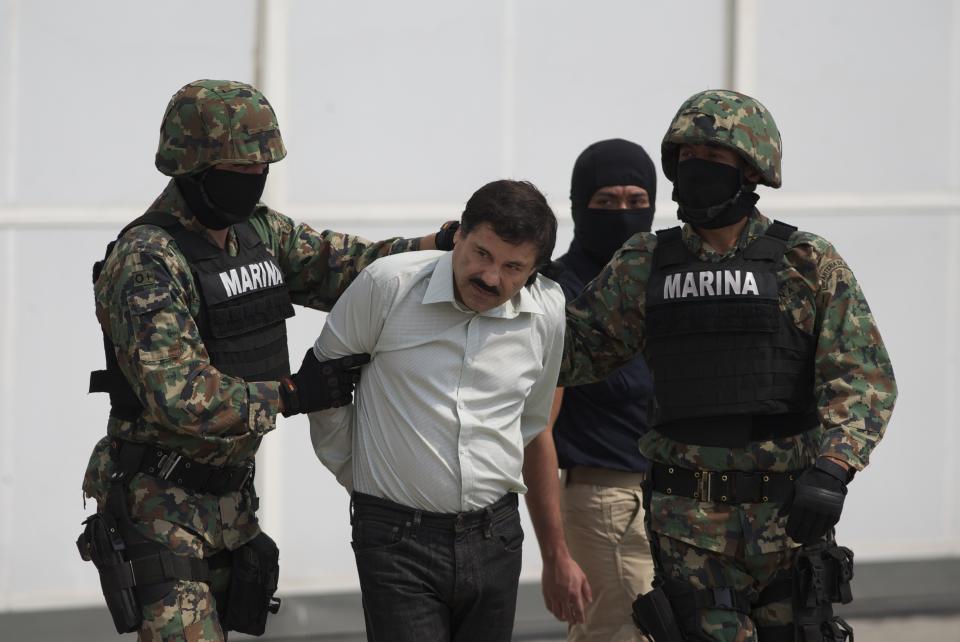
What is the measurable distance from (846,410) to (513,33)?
3550 mm

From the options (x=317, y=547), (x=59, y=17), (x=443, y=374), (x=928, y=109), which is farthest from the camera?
(x=928, y=109)

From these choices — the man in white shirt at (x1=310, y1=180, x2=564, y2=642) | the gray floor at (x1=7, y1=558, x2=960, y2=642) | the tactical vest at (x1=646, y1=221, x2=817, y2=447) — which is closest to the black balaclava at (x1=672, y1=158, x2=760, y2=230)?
the tactical vest at (x1=646, y1=221, x2=817, y2=447)

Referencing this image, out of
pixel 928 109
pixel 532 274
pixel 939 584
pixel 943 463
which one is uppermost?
pixel 928 109

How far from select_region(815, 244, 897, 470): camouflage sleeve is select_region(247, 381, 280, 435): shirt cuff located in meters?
1.40

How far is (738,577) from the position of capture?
387cm

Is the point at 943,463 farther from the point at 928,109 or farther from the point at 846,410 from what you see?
the point at 846,410

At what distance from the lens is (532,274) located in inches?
150

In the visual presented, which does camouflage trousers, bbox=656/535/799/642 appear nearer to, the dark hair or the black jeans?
the black jeans

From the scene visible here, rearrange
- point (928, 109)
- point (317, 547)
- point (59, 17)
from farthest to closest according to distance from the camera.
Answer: point (928, 109), point (317, 547), point (59, 17)

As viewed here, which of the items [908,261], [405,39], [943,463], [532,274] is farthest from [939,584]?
[532,274]

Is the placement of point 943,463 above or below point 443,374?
below

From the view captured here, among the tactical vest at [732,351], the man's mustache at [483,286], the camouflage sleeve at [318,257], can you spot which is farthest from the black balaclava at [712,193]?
the camouflage sleeve at [318,257]

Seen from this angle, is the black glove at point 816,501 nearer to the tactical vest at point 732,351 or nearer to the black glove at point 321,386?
the tactical vest at point 732,351

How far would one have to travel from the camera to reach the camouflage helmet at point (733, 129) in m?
3.87
